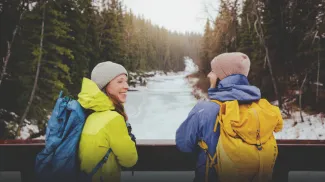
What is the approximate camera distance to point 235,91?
5.61 feet

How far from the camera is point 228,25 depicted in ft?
49.9

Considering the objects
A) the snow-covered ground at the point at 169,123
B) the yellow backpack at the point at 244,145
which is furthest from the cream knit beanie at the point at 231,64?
the snow-covered ground at the point at 169,123

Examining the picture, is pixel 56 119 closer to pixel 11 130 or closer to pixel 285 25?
pixel 11 130

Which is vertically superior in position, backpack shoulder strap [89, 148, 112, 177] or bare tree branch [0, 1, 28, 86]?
bare tree branch [0, 1, 28, 86]

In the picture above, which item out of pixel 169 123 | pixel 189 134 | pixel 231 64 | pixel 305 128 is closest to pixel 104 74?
pixel 189 134

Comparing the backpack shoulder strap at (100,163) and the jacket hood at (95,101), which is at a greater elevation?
the jacket hood at (95,101)

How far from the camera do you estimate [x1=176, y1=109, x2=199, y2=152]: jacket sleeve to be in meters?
1.74

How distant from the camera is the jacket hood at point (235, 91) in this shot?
5.56 feet

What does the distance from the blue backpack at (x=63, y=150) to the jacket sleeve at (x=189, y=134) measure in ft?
1.66

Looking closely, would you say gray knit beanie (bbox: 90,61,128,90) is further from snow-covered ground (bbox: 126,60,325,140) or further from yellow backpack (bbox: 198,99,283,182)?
snow-covered ground (bbox: 126,60,325,140)

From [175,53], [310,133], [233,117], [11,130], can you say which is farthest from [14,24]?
[175,53]

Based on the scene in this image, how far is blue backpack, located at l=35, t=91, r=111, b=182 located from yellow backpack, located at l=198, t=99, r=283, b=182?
75cm

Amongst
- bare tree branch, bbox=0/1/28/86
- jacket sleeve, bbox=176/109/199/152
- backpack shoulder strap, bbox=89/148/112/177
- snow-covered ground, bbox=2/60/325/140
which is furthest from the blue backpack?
snow-covered ground, bbox=2/60/325/140

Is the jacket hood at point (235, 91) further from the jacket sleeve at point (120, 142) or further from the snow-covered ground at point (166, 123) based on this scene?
the snow-covered ground at point (166, 123)
